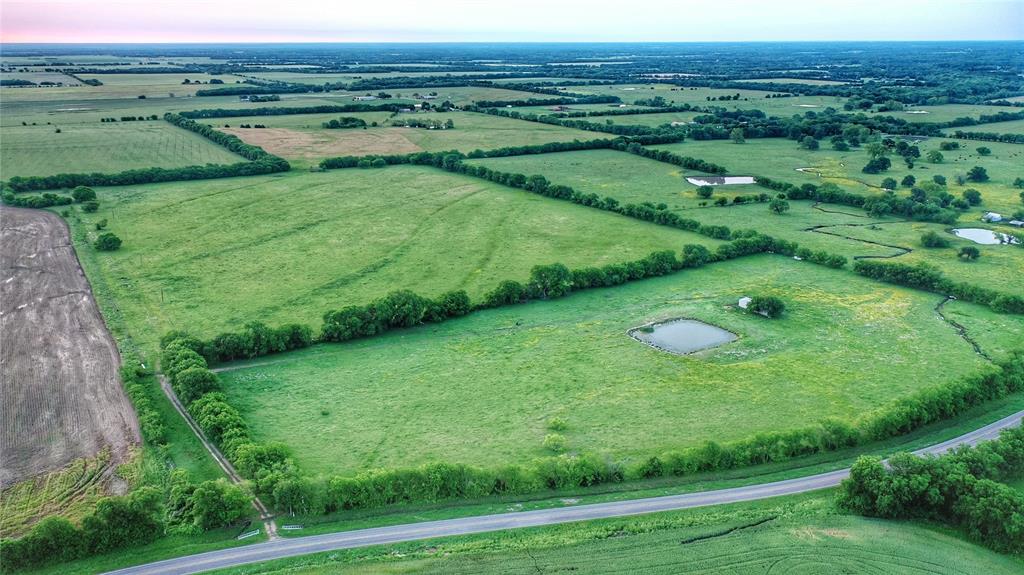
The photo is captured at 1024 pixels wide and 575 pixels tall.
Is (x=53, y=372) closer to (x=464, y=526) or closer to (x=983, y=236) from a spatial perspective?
(x=464, y=526)

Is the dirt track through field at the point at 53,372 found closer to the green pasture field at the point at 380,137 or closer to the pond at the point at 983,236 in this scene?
the green pasture field at the point at 380,137

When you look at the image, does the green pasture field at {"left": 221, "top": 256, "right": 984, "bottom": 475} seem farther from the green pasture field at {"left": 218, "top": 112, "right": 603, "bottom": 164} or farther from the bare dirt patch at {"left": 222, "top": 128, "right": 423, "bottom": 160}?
the bare dirt patch at {"left": 222, "top": 128, "right": 423, "bottom": 160}

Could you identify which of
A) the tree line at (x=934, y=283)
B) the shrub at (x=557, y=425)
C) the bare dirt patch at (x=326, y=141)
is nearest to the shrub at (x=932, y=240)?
the tree line at (x=934, y=283)

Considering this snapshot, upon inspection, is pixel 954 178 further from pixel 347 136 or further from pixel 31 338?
pixel 31 338

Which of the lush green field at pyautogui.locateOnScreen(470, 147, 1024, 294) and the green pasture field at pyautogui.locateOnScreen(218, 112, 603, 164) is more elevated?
the green pasture field at pyautogui.locateOnScreen(218, 112, 603, 164)

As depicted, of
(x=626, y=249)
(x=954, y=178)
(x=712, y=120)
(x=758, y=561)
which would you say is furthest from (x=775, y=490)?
(x=712, y=120)

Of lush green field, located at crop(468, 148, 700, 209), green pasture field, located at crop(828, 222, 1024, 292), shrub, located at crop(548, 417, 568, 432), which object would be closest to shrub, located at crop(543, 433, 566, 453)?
shrub, located at crop(548, 417, 568, 432)
